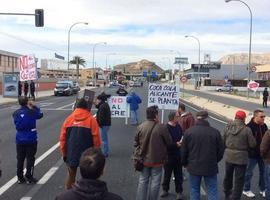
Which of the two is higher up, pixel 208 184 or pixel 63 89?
pixel 208 184

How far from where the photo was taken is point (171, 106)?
1686 cm

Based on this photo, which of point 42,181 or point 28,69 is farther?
point 28,69

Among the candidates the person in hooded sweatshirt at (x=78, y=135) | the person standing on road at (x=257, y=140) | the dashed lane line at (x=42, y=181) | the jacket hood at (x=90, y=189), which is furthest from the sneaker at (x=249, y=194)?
the jacket hood at (x=90, y=189)

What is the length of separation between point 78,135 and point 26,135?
2.60m

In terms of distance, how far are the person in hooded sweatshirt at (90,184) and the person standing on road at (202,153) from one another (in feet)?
12.4

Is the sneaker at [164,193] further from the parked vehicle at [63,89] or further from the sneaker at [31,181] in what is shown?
the parked vehicle at [63,89]

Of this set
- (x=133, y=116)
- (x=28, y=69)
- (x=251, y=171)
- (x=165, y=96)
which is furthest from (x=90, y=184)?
(x=28, y=69)

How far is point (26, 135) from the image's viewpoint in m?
10.2

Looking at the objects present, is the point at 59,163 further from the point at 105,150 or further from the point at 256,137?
the point at 256,137

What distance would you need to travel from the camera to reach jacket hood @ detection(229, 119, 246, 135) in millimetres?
8648

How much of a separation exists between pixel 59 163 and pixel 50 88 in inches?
2954

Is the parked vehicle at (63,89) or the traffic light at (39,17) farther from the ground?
the traffic light at (39,17)

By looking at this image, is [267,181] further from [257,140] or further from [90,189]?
[90,189]

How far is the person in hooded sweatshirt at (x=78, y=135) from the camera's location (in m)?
7.95
